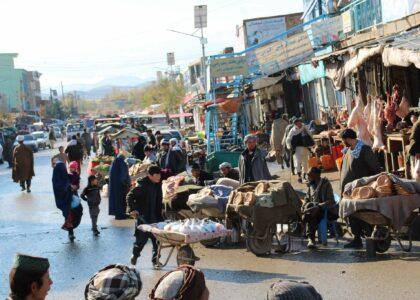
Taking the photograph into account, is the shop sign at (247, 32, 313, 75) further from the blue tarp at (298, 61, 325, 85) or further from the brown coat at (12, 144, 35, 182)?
the brown coat at (12, 144, 35, 182)

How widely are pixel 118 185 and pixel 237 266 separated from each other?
5.34m

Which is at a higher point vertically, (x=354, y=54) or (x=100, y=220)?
(x=354, y=54)

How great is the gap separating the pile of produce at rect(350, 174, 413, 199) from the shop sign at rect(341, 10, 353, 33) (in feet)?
44.5

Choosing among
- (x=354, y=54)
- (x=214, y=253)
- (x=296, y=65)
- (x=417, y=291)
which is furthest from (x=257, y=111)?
(x=417, y=291)

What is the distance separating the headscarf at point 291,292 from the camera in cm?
386

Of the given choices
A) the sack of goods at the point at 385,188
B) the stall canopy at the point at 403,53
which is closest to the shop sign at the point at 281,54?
the stall canopy at the point at 403,53

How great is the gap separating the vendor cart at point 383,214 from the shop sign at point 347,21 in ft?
44.7

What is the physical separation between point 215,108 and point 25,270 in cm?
2478

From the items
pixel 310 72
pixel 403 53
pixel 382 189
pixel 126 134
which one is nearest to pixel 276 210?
pixel 382 189

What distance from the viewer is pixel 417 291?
9.02 meters

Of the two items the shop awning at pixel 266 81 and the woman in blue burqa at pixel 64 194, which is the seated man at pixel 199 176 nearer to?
the woman in blue burqa at pixel 64 194

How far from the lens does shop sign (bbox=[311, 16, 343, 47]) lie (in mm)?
25172

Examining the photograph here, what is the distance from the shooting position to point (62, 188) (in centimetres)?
1548

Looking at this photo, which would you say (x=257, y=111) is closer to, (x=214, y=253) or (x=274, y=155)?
(x=274, y=155)
